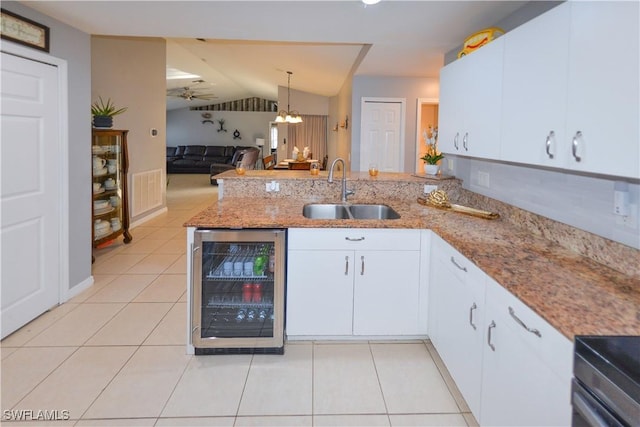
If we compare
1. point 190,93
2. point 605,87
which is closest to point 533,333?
point 605,87

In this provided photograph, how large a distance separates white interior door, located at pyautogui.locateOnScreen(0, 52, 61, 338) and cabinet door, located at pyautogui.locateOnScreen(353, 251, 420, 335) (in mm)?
2237

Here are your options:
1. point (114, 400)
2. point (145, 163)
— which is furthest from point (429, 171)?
point (145, 163)

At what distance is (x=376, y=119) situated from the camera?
243 inches

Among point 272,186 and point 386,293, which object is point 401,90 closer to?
point 272,186

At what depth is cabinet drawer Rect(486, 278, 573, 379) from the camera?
121cm

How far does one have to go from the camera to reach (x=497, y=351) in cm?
164

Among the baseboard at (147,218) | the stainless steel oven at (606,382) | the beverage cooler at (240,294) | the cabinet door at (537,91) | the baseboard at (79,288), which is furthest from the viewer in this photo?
the baseboard at (147,218)

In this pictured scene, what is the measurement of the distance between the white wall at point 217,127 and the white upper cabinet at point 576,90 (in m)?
15.7

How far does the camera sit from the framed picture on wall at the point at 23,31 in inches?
102

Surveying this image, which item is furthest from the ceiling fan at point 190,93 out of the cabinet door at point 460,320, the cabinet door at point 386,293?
the cabinet door at point 460,320

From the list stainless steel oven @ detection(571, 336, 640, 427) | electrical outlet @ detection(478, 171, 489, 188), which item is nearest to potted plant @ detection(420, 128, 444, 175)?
electrical outlet @ detection(478, 171, 489, 188)

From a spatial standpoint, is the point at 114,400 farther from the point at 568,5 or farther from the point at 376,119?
the point at 376,119

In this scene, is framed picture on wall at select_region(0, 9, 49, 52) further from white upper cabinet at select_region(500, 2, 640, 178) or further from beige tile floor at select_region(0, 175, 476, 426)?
white upper cabinet at select_region(500, 2, 640, 178)

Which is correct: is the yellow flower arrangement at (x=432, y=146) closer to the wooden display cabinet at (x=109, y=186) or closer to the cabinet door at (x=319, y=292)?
the cabinet door at (x=319, y=292)
